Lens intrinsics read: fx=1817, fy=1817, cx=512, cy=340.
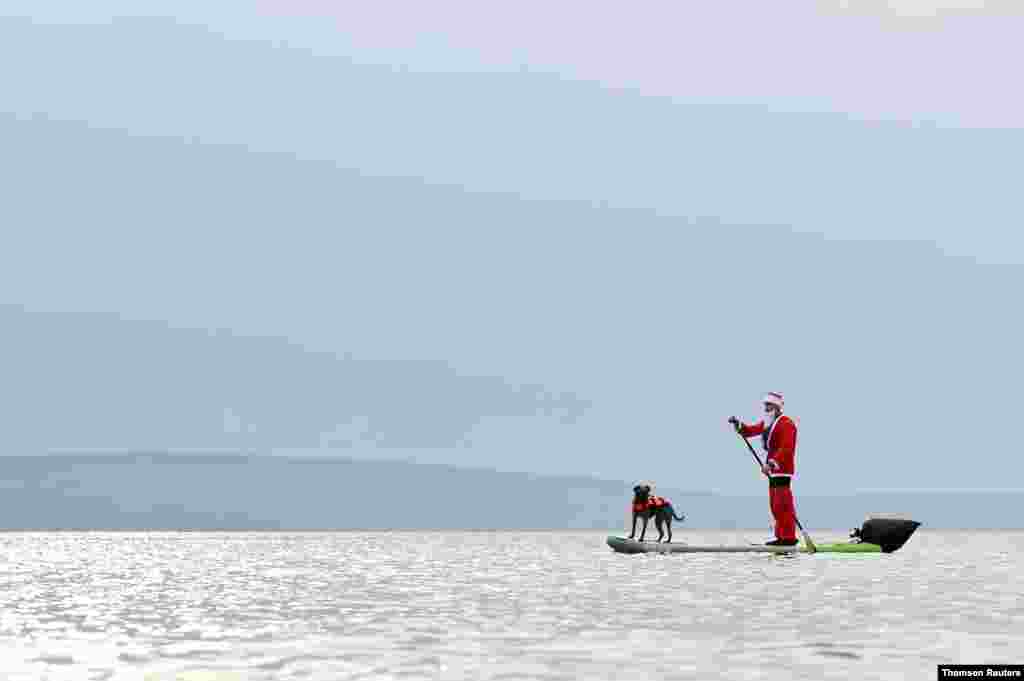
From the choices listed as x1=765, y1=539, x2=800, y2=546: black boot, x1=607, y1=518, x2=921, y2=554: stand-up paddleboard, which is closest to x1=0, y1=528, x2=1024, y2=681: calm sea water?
x1=607, y1=518, x2=921, y2=554: stand-up paddleboard

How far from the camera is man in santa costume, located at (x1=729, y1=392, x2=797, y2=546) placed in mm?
36656

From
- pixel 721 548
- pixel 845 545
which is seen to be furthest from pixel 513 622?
pixel 845 545

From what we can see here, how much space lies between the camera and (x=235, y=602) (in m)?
22.2

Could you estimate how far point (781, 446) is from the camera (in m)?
36.6

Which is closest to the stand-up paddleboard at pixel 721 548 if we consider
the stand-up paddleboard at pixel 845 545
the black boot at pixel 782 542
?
the stand-up paddleboard at pixel 845 545

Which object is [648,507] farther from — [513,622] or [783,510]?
[513,622]

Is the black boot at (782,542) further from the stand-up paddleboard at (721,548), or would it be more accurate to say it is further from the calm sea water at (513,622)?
the calm sea water at (513,622)

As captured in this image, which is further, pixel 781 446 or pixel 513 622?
pixel 781 446

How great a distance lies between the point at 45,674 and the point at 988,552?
33963 mm

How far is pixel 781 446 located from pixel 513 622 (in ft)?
61.8

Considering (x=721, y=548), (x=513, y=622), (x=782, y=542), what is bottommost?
(x=513, y=622)

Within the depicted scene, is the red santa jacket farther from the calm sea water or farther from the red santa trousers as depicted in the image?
the calm sea water

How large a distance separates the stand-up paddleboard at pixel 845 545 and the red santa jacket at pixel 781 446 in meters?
Result: 1.60

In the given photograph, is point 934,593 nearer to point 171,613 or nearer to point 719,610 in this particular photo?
point 719,610
